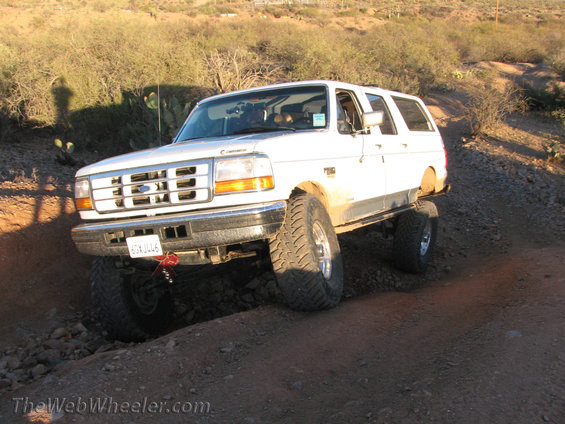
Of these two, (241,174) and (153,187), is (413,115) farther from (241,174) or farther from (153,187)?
(153,187)

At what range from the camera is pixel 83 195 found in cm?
389

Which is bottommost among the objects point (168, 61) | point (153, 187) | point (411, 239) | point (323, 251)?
point (411, 239)

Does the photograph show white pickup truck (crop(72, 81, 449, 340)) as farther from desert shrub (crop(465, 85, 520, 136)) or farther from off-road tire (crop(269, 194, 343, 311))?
desert shrub (crop(465, 85, 520, 136))

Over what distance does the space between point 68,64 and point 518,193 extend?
11035 millimetres

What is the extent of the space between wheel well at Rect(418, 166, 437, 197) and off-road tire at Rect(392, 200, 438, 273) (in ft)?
1.37

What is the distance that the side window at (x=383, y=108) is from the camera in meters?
→ 5.48

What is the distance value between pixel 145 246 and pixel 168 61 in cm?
1065

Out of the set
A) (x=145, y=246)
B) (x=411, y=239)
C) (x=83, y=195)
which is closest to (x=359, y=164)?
(x=411, y=239)

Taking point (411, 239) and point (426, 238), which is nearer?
point (411, 239)

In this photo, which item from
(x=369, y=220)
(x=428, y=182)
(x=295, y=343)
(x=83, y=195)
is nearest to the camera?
(x=295, y=343)

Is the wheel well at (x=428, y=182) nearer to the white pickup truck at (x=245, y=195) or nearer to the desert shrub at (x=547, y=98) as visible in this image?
the white pickup truck at (x=245, y=195)

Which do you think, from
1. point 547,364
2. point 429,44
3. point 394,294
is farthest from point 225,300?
point 429,44

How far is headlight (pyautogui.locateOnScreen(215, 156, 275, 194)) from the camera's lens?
3.41 metres

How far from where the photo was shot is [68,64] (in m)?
12.0
